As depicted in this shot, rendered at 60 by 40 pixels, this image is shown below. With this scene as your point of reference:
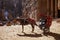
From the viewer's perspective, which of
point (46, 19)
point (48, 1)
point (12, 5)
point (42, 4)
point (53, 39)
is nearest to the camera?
point (53, 39)

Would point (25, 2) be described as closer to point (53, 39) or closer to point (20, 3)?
point (20, 3)

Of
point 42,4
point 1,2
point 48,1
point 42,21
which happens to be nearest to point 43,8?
point 42,4

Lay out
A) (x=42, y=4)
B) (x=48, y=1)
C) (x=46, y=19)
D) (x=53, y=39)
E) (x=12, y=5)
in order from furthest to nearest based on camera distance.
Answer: (x=12, y=5)
(x=48, y=1)
(x=42, y=4)
(x=46, y=19)
(x=53, y=39)

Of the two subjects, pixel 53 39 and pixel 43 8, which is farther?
pixel 43 8

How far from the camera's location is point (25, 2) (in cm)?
421

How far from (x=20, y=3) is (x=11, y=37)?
2.44 m

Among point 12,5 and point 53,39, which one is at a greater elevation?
point 12,5

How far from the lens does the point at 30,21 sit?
2148mm

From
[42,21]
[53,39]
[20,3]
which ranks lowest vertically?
[53,39]

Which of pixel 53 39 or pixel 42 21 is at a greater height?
pixel 42 21

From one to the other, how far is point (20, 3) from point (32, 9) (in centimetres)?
50

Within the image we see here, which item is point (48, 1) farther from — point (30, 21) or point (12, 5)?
point (30, 21)

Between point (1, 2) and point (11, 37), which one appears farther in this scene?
point (1, 2)

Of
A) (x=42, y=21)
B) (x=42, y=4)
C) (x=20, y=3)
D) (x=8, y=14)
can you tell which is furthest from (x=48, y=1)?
(x=42, y=21)
